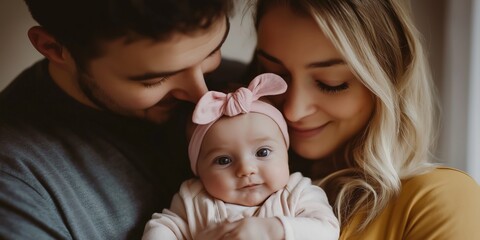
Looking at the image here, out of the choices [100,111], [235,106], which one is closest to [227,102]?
[235,106]

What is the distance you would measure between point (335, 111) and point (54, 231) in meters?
0.79

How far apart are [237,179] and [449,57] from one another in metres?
1.11

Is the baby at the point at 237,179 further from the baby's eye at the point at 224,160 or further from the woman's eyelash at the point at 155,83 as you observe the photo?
the woman's eyelash at the point at 155,83

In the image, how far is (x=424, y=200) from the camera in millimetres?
1460

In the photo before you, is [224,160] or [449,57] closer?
[224,160]

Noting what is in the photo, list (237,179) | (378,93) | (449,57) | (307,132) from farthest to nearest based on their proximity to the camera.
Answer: (449,57) → (307,132) → (378,93) → (237,179)

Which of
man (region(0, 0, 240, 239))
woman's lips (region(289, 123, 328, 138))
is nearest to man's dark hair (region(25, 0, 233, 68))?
man (region(0, 0, 240, 239))

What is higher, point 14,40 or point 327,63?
point 327,63

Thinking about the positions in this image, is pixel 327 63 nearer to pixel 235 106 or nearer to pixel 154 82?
pixel 235 106

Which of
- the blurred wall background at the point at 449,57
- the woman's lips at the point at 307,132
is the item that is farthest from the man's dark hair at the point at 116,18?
the blurred wall background at the point at 449,57

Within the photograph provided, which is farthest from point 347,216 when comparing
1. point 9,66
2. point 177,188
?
point 9,66

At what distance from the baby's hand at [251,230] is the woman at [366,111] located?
0.27 metres

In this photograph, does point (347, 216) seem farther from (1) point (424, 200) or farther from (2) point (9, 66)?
(2) point (9, 66)

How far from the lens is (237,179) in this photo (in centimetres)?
139
